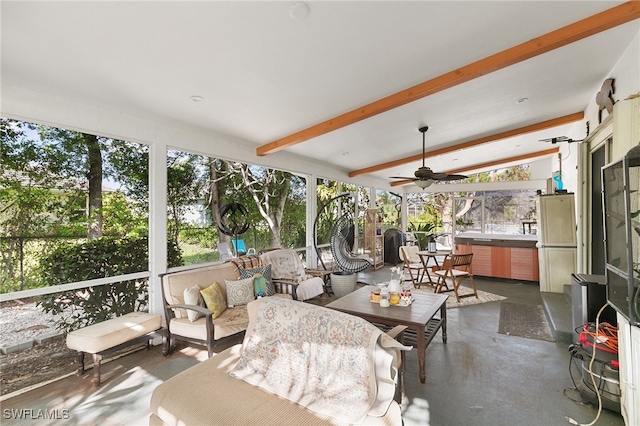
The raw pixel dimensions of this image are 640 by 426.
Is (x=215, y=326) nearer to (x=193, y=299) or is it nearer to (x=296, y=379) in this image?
(x=193, y=299)

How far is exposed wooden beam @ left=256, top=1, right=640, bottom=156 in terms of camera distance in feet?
7.30

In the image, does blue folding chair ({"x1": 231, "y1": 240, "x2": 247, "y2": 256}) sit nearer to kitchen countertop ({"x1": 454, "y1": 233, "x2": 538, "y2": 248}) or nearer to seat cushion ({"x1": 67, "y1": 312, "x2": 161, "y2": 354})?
seat cushion ({"x1": 67, "y1": 312, "x2": 161, "y2": 354})

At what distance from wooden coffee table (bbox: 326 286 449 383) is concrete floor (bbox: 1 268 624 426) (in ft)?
0.78

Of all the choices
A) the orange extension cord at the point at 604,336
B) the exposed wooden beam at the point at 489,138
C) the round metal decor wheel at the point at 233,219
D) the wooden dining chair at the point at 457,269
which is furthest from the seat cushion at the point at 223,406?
the exposed wooden beam at the point at 489,138

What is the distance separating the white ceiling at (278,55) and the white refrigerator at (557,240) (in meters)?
1.71

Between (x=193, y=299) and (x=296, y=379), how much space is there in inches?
69.3

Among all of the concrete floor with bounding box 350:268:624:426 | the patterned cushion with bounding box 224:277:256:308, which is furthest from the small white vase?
the patterned cushion with bounding box 224:277:256:308

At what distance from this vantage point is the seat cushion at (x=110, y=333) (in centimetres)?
248

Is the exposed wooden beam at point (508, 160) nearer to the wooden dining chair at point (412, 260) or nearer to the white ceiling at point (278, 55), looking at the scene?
the wooden dining chair at point (412, 260)

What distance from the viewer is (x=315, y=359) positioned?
157 cm

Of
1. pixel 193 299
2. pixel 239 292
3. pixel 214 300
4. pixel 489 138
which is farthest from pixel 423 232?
pixel 193 299

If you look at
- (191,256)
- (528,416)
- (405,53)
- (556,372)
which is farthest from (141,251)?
(556,372)

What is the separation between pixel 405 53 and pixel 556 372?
307cm

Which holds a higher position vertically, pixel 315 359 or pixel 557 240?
pixel 557 240
